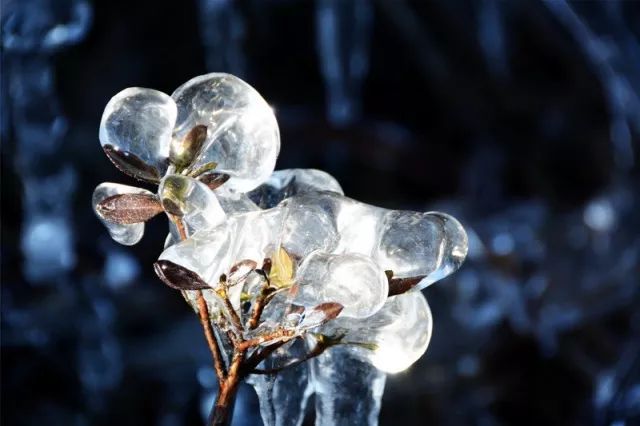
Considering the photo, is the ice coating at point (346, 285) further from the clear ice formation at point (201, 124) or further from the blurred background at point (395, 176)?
the blurred background at point (395, 176)

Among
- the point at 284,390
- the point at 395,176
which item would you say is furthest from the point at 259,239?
the point at 395,176

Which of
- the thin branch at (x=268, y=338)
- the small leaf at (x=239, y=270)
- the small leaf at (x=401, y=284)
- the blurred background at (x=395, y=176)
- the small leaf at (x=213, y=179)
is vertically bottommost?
the blurred background at (x=395, y=176)

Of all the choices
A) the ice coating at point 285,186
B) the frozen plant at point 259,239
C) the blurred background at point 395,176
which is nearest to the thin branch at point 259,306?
the frozen plant at point 259,239

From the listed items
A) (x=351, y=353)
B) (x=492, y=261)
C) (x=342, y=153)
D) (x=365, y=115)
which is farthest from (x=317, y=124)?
(x=351, y=353)

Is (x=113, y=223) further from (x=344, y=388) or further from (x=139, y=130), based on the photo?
(x=344, y=388)

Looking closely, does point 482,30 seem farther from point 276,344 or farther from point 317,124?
point 276,344
